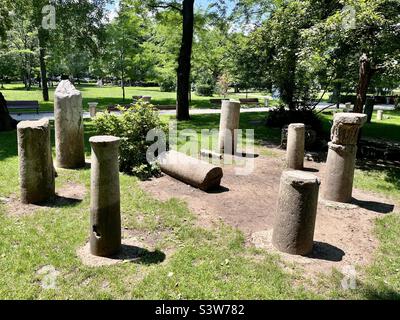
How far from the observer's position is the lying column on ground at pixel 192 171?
8250 mm

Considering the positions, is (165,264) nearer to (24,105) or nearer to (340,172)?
(340,172)

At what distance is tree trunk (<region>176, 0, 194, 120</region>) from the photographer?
17.8 metres

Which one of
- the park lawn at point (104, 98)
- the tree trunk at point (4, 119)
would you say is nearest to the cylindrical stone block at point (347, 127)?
the tree trunk at point (4, 119)

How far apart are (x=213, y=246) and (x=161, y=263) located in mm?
956

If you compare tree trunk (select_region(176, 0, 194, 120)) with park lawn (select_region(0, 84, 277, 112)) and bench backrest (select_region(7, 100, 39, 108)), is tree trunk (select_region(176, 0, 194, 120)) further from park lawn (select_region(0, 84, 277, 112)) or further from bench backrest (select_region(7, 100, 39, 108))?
bench backrest (select_region(7, 100, 39, 108))

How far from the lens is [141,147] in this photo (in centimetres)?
940

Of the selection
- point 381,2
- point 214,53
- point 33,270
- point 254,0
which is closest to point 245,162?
point 381,2

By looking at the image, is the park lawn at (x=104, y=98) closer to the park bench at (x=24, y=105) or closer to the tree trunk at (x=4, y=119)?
the park bench at (x=24, y=105)

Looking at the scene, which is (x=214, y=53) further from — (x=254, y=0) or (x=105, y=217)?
(x=105, y=217)

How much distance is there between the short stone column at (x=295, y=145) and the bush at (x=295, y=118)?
4.89m

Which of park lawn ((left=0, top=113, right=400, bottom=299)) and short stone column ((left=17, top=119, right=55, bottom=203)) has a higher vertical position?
short stone column ((left=17, top=119, right=55, bottom=203))

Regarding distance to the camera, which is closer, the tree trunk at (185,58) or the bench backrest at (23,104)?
the tree trunk at (185,58)

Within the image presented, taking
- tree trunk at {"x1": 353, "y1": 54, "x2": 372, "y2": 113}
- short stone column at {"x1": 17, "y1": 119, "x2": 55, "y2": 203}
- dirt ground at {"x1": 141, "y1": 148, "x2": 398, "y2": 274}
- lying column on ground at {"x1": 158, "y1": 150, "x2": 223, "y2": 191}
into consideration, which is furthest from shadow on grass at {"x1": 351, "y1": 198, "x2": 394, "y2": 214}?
short stone column at {"x1": 17, "y1": 119, "x2": 55, "y2": 203}
